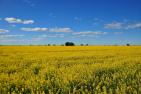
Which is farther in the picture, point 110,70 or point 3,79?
point 110,70

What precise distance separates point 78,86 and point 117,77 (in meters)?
2.05

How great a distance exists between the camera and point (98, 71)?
11.8 meters

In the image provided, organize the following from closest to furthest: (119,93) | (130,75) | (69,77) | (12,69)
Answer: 1. (119,93)
2. (69,77)
3. (130,75)
4. (12,69)

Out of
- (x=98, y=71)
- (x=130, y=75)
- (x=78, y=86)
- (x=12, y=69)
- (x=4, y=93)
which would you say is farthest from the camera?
(x=12, y=69)

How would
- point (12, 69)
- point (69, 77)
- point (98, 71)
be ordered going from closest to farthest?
point (69, 77)
point (98, 71)
point (12, 69)

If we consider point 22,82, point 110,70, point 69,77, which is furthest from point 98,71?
point 22,82

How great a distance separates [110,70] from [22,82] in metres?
5.16

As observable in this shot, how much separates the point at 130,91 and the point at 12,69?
7.66 m

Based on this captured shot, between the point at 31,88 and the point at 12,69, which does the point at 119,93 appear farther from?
the point at 12,69

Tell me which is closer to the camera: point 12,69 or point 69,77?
point 69,77

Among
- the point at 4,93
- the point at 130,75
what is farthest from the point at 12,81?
the point at 130,75

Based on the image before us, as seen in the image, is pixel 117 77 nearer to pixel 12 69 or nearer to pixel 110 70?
pixel 110 70

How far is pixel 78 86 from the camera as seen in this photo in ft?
28.5

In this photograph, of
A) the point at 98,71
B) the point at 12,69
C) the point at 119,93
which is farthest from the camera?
the point at 12,69
